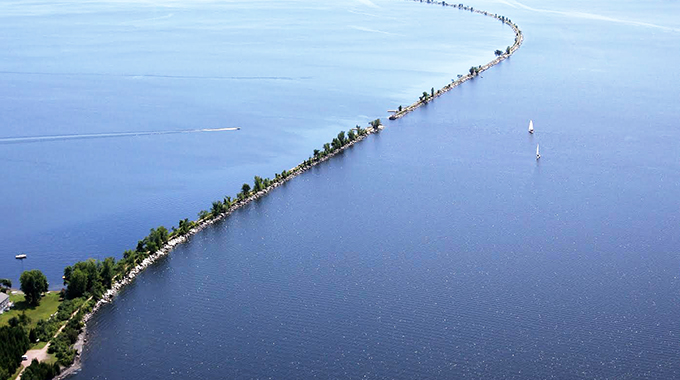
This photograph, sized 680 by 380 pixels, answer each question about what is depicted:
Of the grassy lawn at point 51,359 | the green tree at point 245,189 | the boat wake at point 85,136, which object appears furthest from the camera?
the boat wake at point 85,136

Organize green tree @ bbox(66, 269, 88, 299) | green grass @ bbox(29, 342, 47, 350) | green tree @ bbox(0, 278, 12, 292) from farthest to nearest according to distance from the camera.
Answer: green tree @ bbox(0, 278, 12, 292) → green tree @ bbox(66, 269, 88, 299) → green grass @ bbox(29, 342, 47, 350)

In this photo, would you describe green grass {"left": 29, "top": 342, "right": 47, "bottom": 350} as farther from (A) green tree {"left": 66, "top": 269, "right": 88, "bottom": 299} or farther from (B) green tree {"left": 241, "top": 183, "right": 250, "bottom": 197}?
(B) green tree {"left": 241, "top": 183, "right": 250, "bottom": 197}

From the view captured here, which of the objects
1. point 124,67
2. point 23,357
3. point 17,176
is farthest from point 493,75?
point 23,357

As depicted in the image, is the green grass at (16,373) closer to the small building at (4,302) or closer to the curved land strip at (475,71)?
the small building at (4,302)

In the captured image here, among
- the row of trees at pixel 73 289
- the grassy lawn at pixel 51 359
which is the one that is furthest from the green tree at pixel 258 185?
the grassy lawn at pixel 51 359

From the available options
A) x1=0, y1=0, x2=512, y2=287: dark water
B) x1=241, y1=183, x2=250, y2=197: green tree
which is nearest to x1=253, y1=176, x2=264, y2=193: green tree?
x1=241, y1=183, x2=250, y2=197: green tree
